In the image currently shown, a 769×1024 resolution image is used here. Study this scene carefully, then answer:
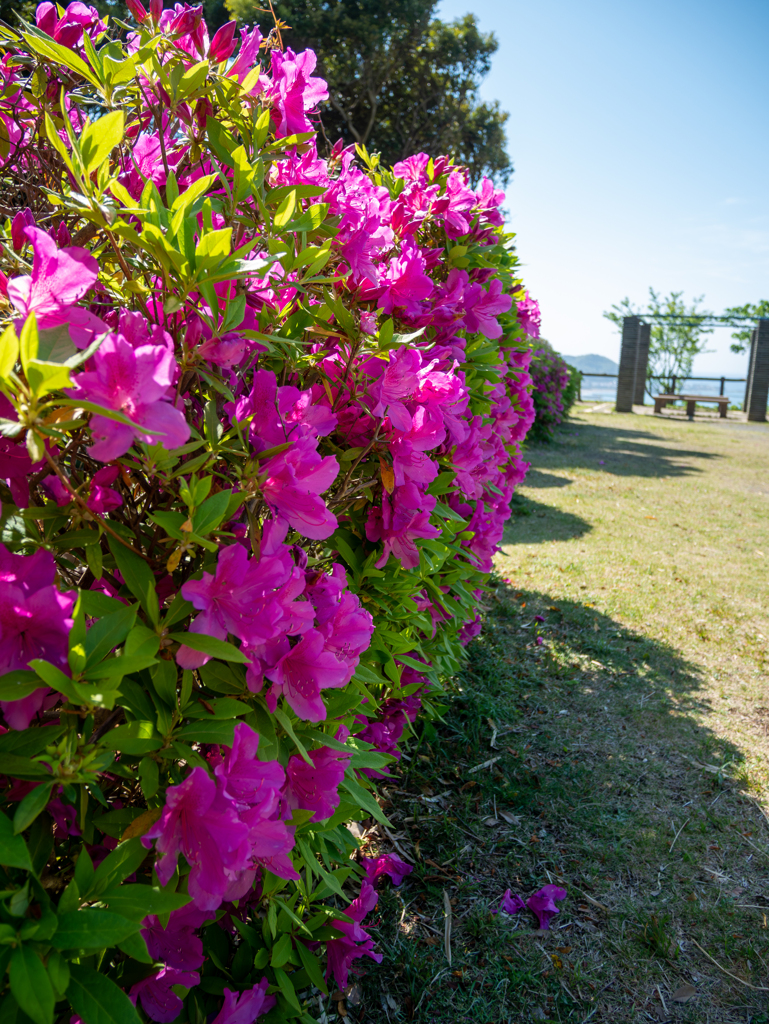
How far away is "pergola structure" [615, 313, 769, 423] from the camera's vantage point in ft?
66.1

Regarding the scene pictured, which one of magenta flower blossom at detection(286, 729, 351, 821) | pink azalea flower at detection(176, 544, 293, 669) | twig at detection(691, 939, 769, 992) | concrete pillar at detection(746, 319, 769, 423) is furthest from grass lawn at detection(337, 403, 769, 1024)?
concrete pillar at detection(746, 319, 769, 423)

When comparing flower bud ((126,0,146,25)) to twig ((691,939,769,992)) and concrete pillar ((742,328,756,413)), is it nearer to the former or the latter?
twig ((691,939,769,992))

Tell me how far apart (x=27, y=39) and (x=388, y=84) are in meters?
19.2

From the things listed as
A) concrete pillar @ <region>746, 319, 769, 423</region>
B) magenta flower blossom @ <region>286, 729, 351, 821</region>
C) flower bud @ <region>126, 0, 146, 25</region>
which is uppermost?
concrete pillar @ <region>746, 319, 769, 423</region>

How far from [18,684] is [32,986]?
0.28 meters

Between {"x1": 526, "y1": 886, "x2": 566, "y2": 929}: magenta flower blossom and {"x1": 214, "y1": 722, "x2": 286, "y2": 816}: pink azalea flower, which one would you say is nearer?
{"x1": 214, "y1": 722, "x2": 286, "y2": 816}: pink azalea flower

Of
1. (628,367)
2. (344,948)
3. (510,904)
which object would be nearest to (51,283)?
(344,948)

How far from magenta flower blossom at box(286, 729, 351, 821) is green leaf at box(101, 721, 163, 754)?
0.36 m

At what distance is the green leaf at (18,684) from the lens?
70 centimetres

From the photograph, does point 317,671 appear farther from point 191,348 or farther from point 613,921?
point 613,921

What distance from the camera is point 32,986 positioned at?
2.06 feet

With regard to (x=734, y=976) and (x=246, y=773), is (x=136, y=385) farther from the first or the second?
(x=734, y=976)

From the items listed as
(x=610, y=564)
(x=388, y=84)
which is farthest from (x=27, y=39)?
(x=388, y=84)

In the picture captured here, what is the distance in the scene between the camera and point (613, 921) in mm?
2203
